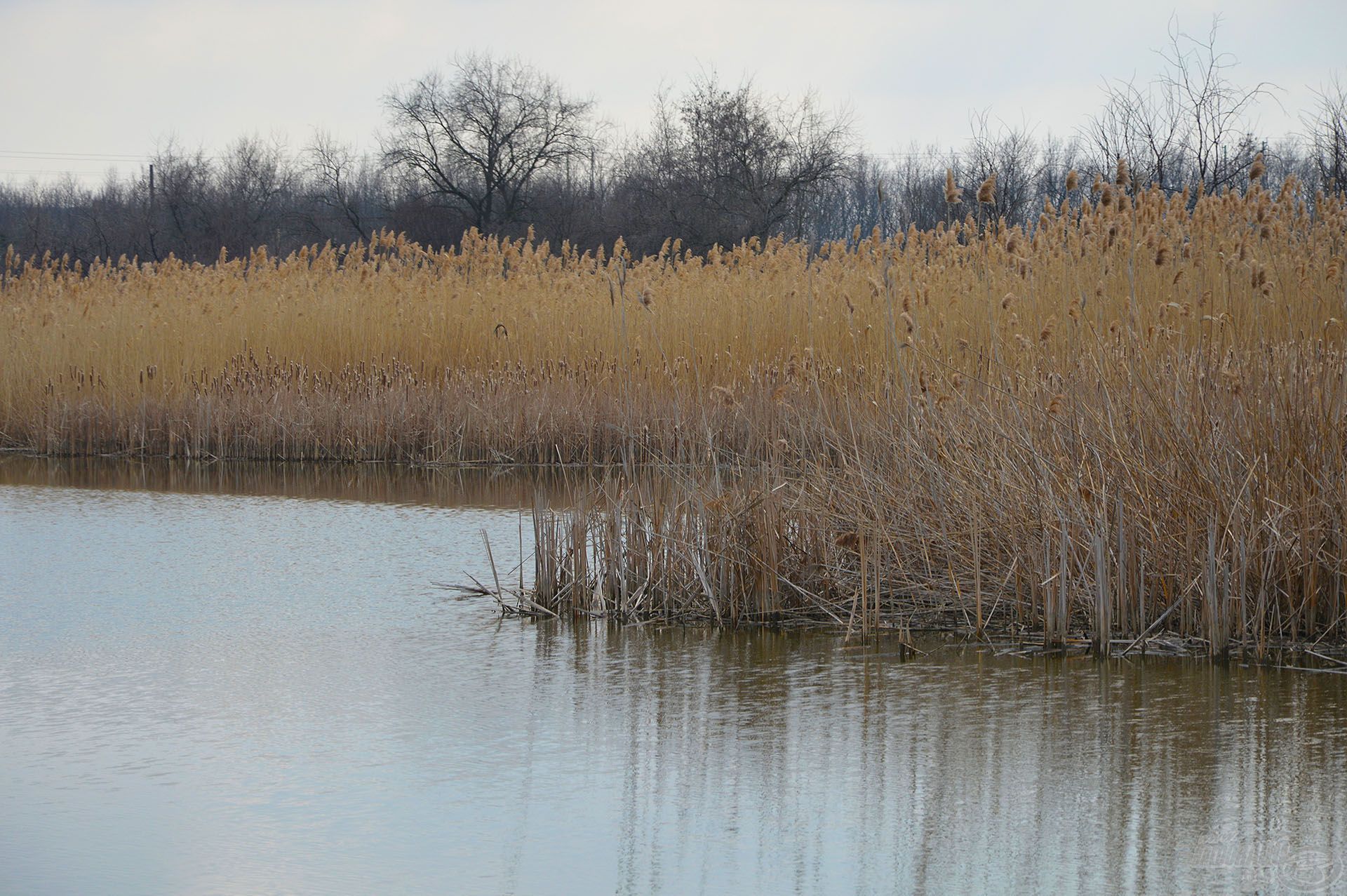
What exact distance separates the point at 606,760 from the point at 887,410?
2.45 m

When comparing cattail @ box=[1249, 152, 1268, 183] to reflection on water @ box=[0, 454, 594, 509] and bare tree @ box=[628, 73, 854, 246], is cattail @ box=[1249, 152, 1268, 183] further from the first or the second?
bare tree @ box=[628, 73, 854, 246]

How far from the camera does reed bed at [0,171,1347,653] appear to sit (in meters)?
3.72

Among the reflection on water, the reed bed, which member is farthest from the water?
the reflection on water

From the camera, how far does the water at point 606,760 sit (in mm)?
2168

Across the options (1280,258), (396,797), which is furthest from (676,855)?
(1280,258)

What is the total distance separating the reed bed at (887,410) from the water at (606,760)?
32 cm

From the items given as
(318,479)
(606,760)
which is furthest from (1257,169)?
(318,479)

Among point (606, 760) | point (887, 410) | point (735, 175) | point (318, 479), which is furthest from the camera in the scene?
point (735, 175)

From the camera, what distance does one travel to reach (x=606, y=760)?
272 cm

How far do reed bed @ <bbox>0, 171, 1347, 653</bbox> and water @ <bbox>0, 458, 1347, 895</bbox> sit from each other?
1.04 feet

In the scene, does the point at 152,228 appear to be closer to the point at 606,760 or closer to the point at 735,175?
the point at 735,175

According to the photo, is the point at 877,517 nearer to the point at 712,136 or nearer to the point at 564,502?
the point at 564,502

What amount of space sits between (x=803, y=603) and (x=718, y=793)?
1.72m

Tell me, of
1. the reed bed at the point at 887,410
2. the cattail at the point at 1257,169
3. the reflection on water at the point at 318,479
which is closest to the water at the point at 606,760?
the reed bed at the point at 887,410
